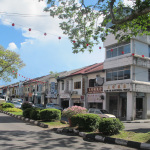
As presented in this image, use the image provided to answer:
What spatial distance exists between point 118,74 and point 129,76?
5.74 ft

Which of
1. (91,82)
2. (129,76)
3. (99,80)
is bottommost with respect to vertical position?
(91,82)

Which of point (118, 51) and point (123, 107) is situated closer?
point (118, 51)

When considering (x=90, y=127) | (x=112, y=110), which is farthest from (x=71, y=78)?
(x=90, y=127)

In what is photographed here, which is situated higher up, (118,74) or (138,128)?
(118,74)

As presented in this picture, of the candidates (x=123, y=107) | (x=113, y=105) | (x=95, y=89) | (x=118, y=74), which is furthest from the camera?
(x=95, y=89)

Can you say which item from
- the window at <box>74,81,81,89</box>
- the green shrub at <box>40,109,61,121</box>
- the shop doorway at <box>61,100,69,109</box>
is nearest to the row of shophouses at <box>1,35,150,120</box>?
the window at <box>74,81,81,89</box>

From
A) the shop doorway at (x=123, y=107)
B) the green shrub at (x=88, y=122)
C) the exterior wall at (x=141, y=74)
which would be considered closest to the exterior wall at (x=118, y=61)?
the exterior wall at (x=141, y=74)

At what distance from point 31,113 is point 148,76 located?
49.2 ft

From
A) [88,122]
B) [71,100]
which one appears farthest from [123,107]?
[88,122]

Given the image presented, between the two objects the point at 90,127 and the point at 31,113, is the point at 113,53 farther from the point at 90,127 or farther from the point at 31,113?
the point at 90,127

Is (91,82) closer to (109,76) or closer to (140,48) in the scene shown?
(109,76)

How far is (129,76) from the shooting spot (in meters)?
21.8

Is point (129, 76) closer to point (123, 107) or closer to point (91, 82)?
point (123, 107)

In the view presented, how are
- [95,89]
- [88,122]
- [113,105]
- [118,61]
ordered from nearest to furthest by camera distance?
[88,122]
[118,61]
[113,105]
[95,89]
